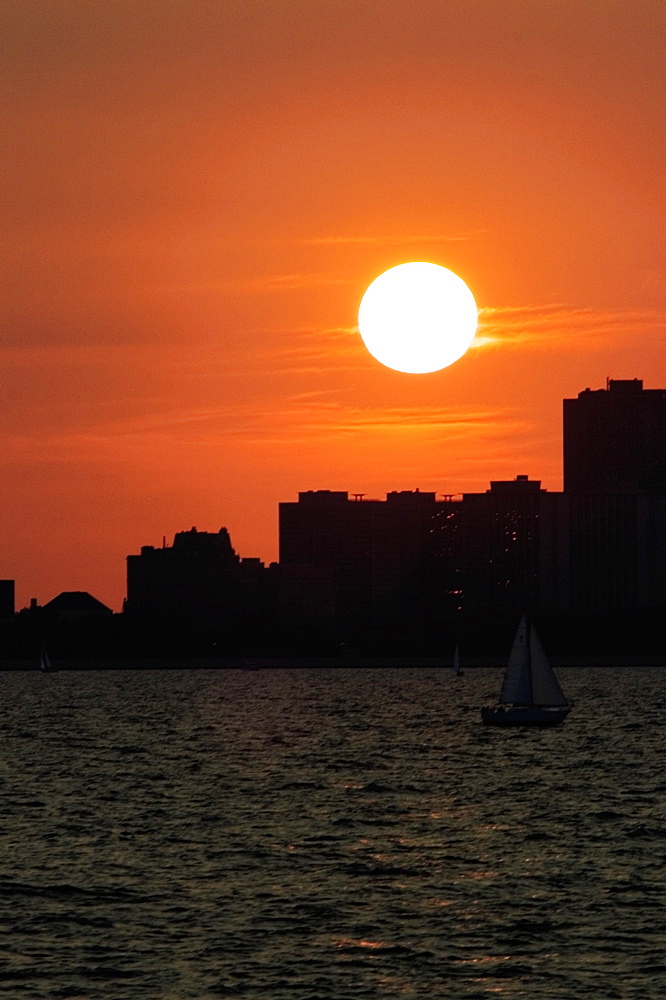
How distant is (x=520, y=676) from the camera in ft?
515

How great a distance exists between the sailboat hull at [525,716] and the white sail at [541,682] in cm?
292

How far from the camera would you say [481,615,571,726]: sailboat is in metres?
154

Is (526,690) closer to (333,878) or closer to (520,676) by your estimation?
(520,676)

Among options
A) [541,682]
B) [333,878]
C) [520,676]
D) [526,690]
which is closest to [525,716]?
[526,690]

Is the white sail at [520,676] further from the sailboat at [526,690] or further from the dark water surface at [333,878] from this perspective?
the dark water surface at [333,878]

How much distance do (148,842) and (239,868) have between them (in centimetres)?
979

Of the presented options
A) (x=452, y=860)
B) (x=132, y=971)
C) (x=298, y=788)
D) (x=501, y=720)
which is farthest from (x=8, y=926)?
(x=501, y=720)

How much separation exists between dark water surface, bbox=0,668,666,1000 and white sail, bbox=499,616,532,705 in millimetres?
30108

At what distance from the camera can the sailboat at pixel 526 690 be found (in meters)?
154

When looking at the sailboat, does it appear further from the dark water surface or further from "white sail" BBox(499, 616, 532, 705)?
the dark water surface

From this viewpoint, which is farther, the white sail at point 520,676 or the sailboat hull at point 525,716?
the white sail at point 520,676

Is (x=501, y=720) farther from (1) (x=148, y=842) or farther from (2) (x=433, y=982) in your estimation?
(2) (x=433, y=982)

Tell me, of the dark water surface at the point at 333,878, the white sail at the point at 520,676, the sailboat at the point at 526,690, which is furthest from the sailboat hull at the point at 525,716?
the dark water surface at the point at 333,878

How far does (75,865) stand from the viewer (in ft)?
225
